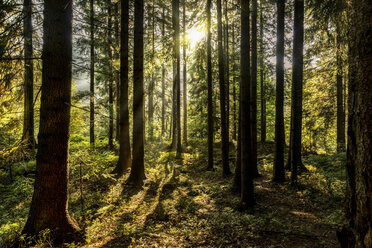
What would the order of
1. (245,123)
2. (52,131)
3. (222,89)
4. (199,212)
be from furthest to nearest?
(222,89), (199,212), (245,123), (52,131)

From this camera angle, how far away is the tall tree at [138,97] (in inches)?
337

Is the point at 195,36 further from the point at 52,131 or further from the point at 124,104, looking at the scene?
the point at 52,131

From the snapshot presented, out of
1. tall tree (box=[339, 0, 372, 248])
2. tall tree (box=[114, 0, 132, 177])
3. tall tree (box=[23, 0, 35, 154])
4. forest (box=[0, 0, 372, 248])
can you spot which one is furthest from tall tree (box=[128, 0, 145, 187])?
tall tree (box=[339, 0, 372, 248])

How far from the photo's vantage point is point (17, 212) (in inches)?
255

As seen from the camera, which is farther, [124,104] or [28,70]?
[124,104]

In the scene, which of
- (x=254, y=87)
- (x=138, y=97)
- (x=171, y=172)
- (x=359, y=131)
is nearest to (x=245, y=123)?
(x=254, y=87)

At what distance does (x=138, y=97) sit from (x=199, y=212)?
18.8 ft

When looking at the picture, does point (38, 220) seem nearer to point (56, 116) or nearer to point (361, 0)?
point (56, 116)

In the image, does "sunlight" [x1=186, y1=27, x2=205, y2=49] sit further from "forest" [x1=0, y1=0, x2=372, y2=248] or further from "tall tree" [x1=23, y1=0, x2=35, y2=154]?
"tall tree" [x1=23, y1=0, x2=35, y2=154]

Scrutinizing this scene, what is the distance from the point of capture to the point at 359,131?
1939 millimetres

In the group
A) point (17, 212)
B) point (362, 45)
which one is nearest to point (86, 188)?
point (17, 212)

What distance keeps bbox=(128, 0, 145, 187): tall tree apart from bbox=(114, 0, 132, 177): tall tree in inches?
44.1

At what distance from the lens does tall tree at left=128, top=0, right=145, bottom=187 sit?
28.1ft

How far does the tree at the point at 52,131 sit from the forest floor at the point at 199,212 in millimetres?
485
